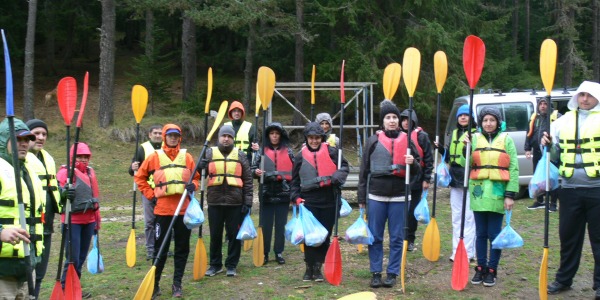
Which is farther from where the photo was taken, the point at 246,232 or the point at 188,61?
the point at 188,61

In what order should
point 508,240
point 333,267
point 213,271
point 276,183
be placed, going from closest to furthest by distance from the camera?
point 508,240 < point 333,267 < point 213,271 < point 276,183

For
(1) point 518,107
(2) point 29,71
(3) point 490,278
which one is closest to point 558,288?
(3) point 490,278

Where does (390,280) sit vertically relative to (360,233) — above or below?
below

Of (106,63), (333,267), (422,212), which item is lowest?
(333,267)

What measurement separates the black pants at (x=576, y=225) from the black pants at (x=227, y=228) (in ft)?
10.9

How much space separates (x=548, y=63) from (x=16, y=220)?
4935mm

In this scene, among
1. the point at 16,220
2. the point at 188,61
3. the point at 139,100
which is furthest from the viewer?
the point at 188,61

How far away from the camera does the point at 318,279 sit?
688 cm

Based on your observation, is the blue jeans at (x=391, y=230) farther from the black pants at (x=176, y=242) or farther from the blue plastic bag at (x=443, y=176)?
the black pants at (x=176, y=242)

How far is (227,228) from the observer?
23.8 ft

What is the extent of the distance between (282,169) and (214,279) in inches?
62.3

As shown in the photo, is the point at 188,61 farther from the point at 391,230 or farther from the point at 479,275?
the point at 479,275

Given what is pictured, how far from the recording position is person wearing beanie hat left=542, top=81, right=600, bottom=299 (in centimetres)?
573

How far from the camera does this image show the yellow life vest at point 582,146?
5.71 metres
